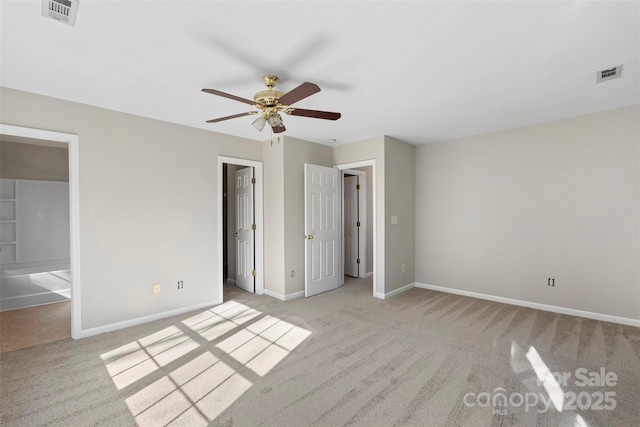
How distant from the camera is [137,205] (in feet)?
11.4

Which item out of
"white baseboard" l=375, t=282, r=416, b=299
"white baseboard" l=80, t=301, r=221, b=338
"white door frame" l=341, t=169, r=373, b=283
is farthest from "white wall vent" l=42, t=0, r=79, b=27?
"white door frame" l=341, t=169, r=373, b=283

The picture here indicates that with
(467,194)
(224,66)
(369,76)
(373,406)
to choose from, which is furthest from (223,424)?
(467,194)

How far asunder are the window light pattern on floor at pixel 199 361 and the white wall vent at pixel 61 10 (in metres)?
2.54

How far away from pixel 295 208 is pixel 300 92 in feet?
8.60

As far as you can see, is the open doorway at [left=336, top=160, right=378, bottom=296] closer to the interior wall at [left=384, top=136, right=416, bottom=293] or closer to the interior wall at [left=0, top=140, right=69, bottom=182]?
the interior wall at [left=384, top=136, right=416, bottom=293]

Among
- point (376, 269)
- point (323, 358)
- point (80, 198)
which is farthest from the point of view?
point (376, 269)

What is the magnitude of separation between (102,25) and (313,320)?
331 cm

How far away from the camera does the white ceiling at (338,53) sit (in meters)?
1.74

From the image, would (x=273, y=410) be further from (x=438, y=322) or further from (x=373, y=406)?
(x=438, y=322)

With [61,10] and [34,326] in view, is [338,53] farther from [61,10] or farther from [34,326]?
[34,326]

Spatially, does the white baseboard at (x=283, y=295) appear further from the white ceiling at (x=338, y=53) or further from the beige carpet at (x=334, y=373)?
the white ceiling at (x=338, y=53)

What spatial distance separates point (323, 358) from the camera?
267 cm

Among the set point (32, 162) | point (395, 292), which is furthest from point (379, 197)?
point (32, 162)

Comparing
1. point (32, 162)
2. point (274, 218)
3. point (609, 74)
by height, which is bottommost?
point (274, 218)
